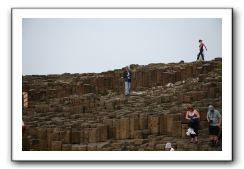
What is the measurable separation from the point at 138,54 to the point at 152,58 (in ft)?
0.56

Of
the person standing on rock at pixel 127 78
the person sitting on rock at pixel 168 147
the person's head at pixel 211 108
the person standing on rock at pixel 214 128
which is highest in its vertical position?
the person standing on rock at pixel 127 78

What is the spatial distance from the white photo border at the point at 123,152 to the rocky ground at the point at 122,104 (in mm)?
66

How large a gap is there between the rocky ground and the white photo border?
0.22ft

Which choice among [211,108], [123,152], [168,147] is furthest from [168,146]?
[211,108]

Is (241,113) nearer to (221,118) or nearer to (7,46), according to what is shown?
(221,118)

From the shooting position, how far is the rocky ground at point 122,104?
37.6 meters

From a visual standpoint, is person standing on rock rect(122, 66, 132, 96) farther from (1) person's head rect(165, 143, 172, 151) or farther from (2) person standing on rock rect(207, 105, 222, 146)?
(2) person standing on rock rect(207, 105, 222, 146)

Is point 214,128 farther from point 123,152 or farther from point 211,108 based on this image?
point 123,152

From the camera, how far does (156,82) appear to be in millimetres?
37688

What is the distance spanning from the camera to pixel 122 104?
37688 mm

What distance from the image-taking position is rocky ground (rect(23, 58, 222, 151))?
37.6 meters

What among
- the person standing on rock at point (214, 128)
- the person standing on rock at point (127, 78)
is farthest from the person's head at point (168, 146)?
the person standing on rock at point (127, 78)

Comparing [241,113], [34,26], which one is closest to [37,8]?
[34,26]

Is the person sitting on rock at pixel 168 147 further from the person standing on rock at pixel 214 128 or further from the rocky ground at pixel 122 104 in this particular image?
the person standing on rock at pixel 214 128
